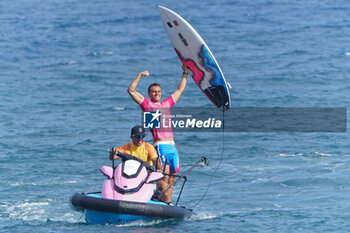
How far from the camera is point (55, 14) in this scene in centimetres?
6788

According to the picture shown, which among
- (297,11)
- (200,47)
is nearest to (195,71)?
(200,47)

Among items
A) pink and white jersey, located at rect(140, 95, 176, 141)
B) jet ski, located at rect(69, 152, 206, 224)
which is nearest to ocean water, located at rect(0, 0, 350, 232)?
jet ski, located at rect(69, 152, 206, 224)

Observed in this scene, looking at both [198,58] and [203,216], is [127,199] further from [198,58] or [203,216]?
[198,58]

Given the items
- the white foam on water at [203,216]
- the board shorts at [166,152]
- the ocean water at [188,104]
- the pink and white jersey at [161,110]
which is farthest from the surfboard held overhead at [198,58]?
the ocean water at [188,104]

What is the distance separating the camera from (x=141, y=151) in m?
13.3

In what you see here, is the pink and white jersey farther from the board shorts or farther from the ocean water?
the ocean water

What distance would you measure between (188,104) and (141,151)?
18325 millimetres

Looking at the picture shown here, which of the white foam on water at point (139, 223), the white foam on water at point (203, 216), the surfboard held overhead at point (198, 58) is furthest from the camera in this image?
the surfboard held overhead at point (198, 58)

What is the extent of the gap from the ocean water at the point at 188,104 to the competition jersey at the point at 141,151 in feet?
4.26

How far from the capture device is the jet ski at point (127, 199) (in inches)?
491

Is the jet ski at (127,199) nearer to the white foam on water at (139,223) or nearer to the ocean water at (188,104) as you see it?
the white foam on water at (139,223)

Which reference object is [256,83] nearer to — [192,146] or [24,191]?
[192,146]

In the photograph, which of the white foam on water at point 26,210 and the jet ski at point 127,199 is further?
the white foam on water at point 26,210

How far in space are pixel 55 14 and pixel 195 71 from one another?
180ft
